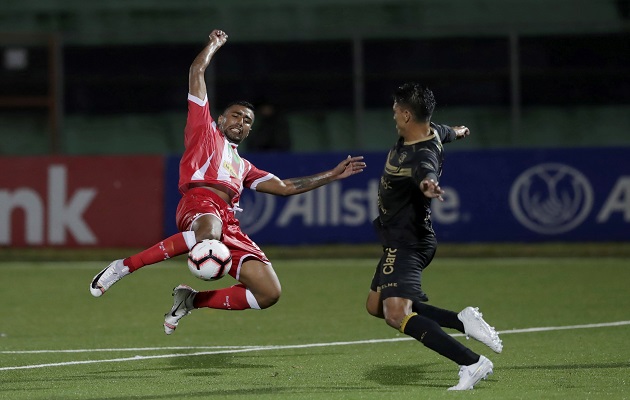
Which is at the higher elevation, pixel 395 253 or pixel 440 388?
pixel 395 253

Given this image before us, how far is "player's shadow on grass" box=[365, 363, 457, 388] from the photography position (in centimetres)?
819

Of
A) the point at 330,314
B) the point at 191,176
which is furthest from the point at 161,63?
the point at 191,176

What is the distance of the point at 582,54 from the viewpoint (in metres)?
20.3

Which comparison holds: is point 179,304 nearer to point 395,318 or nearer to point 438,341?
point 395,318

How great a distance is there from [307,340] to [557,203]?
8002 millimetres

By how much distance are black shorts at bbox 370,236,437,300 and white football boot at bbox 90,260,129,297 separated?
6.61 feet

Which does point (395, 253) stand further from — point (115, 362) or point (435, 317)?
point (115, 362)

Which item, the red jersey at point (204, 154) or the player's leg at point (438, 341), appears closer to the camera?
the player's leg at point (438, 341)

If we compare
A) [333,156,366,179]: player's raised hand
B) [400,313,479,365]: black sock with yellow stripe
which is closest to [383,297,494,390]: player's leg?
[400,313,479,365]: black sock with yellow stripe

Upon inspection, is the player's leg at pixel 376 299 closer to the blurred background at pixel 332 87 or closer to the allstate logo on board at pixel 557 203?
the blurred background at pixel 332 87

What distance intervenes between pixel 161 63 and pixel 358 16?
3729 millimetres

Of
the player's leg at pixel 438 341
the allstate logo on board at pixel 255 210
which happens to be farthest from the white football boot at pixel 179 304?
the allstate logo on board at pixel 255 210

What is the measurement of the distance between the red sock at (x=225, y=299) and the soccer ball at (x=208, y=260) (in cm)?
88

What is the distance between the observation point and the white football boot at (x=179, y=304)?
9.90 m
